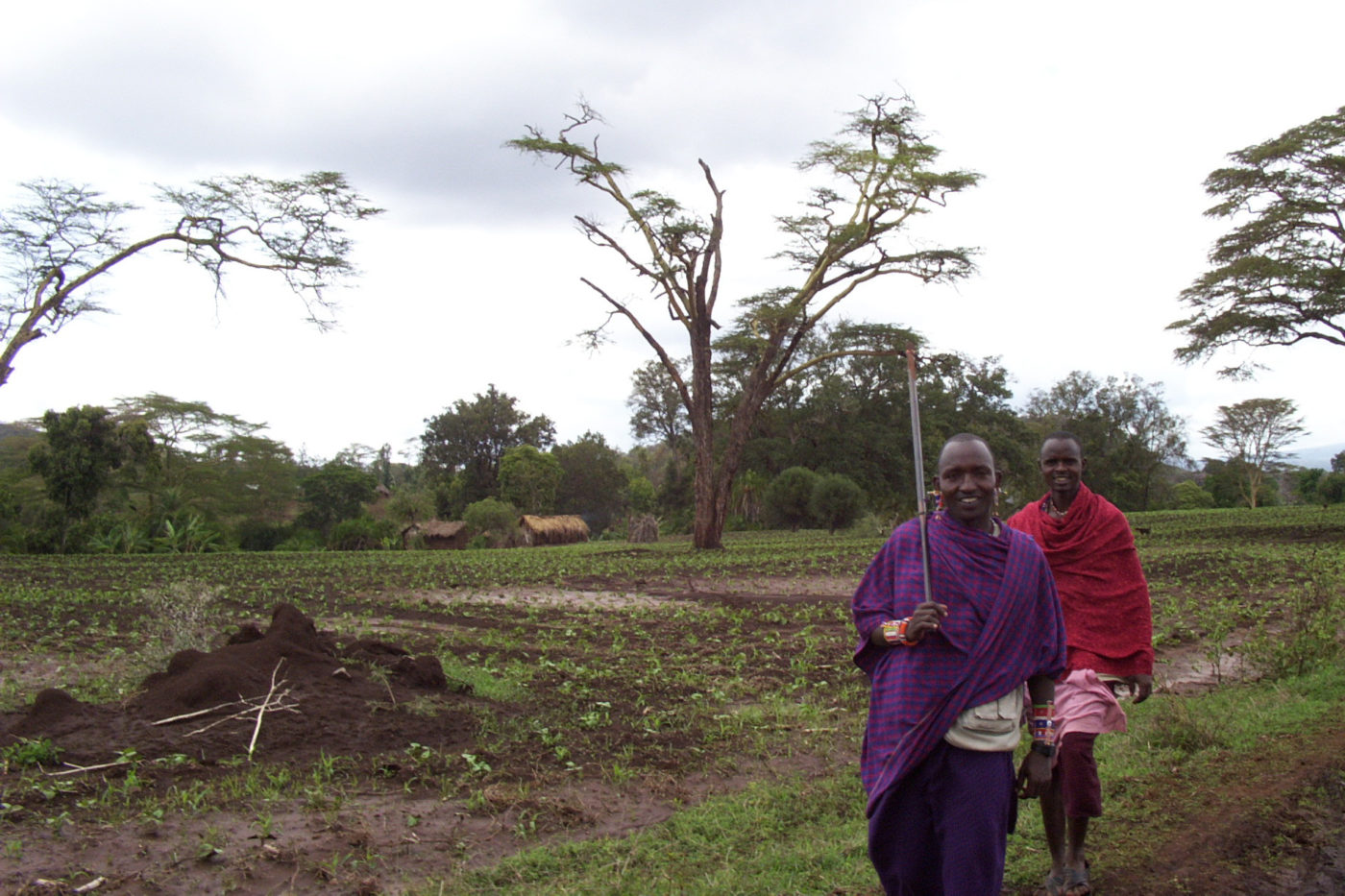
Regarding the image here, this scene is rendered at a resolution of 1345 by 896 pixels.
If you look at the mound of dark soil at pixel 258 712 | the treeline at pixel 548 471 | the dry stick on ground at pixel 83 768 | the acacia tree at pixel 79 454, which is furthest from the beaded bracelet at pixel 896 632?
the acacia tree at pixel 79 454

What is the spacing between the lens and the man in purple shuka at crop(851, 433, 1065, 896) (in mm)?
2779

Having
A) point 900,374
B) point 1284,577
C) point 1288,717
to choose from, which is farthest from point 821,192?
point 1288,717

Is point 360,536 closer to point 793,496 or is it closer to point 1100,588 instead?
point 793,496

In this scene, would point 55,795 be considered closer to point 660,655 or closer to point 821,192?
point 660,655

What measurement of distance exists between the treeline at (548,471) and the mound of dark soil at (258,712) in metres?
18.0

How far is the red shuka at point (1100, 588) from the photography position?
396 cm

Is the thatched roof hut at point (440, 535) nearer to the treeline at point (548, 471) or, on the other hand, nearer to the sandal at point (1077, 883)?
the treeline at point (548, 471)

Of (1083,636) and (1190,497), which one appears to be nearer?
(1083,636)

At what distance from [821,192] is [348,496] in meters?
23.3

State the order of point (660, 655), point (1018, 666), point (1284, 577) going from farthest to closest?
point (1284, 577) → point (660, 655) → point (1018, 666)

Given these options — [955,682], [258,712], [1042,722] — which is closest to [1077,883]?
[1042,722]

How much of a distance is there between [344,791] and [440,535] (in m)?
32.8

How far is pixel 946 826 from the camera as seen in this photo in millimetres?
2771

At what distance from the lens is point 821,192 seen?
83.3 feet
